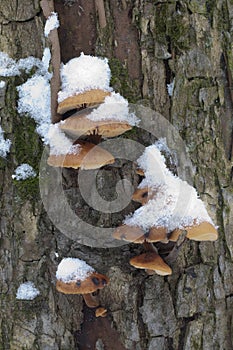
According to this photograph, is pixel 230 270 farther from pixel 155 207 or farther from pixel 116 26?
pixel 116 26

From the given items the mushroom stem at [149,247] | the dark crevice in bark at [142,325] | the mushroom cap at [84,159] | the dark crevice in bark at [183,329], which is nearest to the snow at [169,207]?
the mushroom stem at [149,247]

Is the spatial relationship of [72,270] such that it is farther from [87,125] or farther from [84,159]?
[87,125]

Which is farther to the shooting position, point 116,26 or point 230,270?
point 230,270

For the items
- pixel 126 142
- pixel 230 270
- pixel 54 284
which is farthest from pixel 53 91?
pixel 230 270

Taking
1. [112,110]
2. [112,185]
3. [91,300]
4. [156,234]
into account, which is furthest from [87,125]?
[91,300]

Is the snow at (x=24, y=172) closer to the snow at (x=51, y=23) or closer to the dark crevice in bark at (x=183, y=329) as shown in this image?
the snow at (x=51, y=23)
